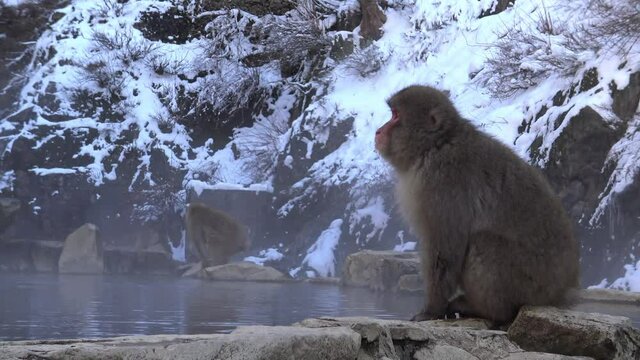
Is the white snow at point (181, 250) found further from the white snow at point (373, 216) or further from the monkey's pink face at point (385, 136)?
the monkey's pink face at point (385, 136)

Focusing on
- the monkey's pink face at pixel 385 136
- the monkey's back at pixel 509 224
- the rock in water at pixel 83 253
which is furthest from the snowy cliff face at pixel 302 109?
the monkey's pink face at pixel 385 136

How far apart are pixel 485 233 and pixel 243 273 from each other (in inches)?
160

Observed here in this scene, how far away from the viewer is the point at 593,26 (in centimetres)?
678

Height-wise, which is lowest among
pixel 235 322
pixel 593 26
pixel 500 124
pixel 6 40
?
pixel 235 322

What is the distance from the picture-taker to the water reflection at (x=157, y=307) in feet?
8.27

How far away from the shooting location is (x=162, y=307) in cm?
336

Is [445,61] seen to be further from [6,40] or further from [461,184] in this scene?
[461,184]

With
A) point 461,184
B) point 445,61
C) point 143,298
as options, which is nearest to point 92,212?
point 445,61

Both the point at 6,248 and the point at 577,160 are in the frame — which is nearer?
the point at 577,160

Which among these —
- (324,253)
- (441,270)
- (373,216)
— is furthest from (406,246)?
(441,270)

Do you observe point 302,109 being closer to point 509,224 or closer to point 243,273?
point 243,273

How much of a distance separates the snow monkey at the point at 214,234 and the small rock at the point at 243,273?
0.82 m

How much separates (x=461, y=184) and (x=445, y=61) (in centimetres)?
636

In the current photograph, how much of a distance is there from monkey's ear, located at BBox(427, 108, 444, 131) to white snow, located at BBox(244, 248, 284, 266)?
15.5 feet
